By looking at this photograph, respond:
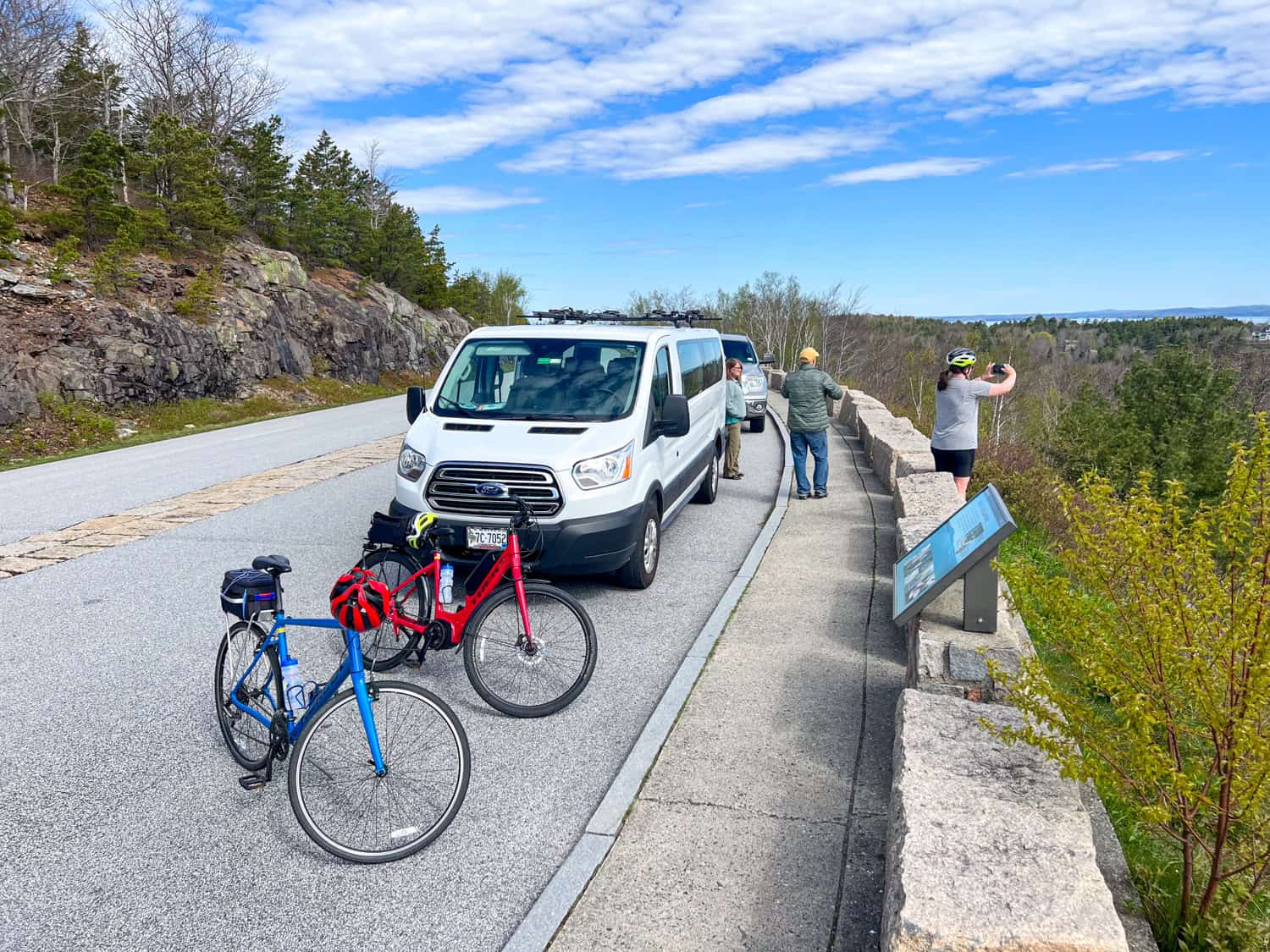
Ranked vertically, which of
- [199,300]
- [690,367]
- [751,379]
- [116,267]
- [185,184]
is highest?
[185,184]

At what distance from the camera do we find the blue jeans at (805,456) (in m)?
11.4

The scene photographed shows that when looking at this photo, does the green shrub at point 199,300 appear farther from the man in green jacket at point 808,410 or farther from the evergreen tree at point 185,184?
the man in green jacket at point 808,410

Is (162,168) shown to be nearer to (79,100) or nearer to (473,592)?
(79,100)

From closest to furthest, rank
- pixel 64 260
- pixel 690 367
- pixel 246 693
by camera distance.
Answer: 1. pixel 246 693
2. pixel 690 367
3. pixel 64 260

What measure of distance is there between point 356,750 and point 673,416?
448 cm

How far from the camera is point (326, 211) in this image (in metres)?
41.2

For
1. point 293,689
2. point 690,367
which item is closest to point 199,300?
point 690,367

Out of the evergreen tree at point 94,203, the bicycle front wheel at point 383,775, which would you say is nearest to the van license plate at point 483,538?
the bicycle front wheel at point 383,775

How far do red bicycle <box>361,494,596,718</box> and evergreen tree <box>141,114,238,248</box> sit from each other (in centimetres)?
3008

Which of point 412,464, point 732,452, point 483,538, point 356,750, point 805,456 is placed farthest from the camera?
point 732,452

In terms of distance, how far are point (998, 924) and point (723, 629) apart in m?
3.85

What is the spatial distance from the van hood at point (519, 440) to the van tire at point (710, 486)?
3.84 m

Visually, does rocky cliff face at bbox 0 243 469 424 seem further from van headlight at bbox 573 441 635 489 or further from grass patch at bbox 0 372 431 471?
van headlight at bbox 573 441 635 489

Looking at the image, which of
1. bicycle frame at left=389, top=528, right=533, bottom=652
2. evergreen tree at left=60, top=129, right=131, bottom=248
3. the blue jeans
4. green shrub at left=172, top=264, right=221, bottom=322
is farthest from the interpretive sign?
evergreen tree at left=60, top=129, right=131, bottom=248
